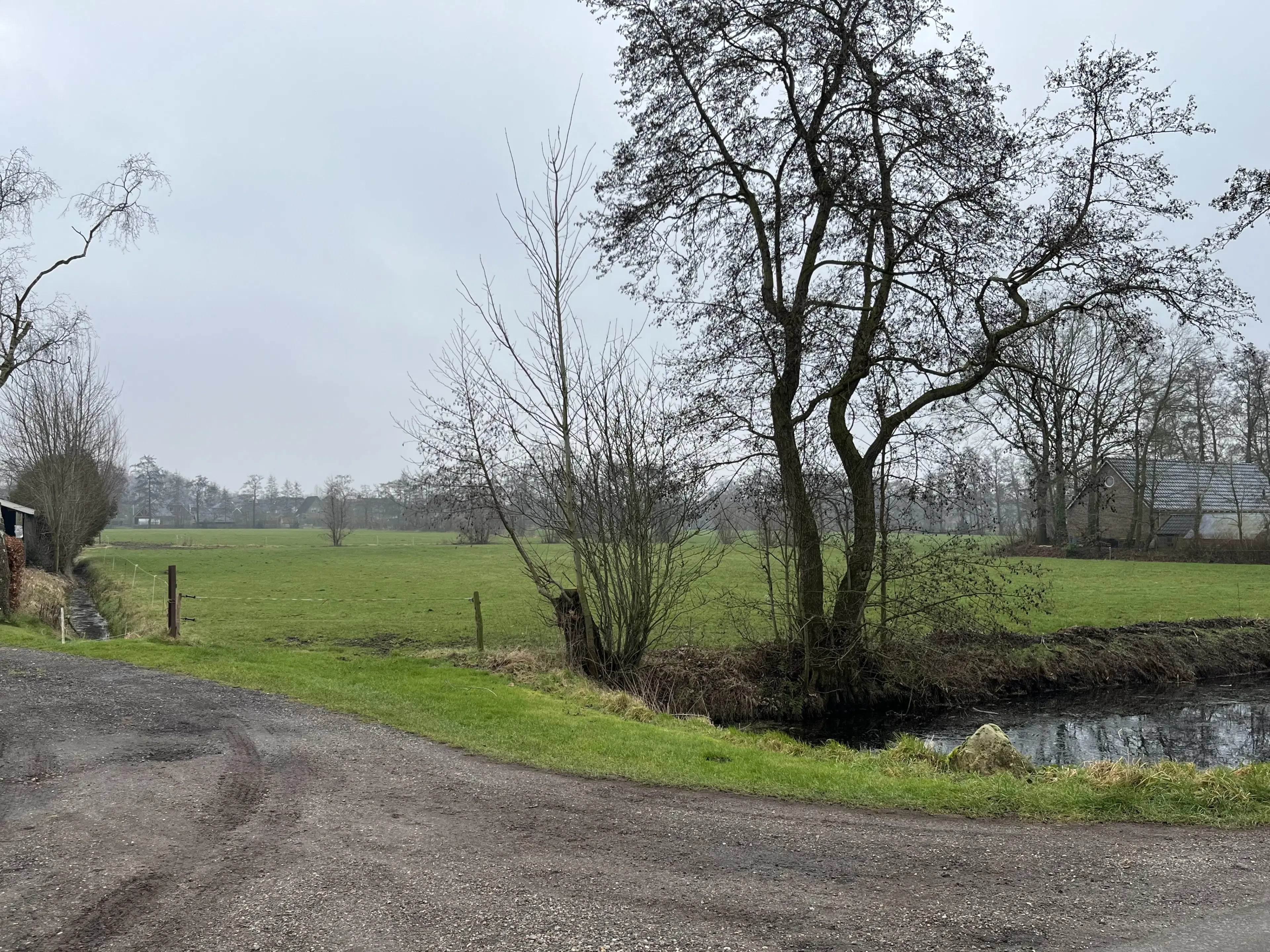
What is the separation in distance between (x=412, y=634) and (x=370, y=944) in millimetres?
17126

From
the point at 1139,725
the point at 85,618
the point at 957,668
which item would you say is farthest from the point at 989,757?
the point at 85,618

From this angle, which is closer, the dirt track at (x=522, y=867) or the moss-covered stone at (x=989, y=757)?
the dirt track at (x=522, y=867)

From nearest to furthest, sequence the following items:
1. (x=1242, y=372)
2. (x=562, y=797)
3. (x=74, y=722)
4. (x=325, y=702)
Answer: (x=562, y=797) < (x=74, y=722) < (x=325, y=702) < (x=1242, y=372)

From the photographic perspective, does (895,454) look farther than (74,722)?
Yes

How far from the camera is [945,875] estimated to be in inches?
202

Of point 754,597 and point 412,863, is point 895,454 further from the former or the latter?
point 412,863

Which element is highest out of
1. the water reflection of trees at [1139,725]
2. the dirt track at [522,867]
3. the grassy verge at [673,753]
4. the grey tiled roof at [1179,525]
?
the grey tiled roof at [1179,525]

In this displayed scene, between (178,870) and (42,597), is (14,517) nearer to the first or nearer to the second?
(42,597)

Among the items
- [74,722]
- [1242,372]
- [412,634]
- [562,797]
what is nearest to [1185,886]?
[562,797]

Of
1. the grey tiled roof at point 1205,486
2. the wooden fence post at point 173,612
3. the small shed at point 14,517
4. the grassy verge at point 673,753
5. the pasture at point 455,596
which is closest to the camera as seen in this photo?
the grassy verge at point 673,753

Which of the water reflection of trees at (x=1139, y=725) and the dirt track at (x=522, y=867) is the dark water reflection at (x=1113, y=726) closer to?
the water reflection of trees at (x=1139, y=725)

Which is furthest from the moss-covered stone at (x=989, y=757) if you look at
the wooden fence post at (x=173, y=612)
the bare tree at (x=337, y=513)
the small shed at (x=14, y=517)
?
the bare tree at (x=337, y=513)

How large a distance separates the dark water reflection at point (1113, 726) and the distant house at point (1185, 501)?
29.3 meters

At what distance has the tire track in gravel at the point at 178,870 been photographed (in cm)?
431
